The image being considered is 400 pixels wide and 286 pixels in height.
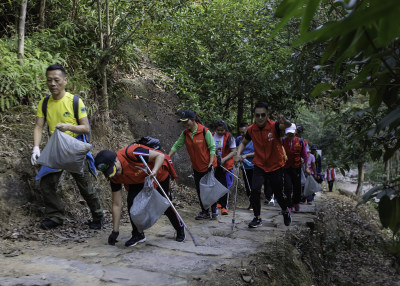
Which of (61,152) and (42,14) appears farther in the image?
(42,14)

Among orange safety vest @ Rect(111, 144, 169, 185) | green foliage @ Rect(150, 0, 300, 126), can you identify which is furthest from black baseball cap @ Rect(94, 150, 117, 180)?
green foliage @ Rect(150, 0, 300, 126)

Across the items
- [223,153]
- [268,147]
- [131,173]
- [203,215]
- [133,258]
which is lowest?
[203,215]

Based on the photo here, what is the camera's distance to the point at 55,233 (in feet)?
16.5

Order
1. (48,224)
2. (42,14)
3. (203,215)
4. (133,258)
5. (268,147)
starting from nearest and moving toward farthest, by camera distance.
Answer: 1. (133,258)
2. (48,224)
3. (268,147)
4. (203,215)
5. (42,14)

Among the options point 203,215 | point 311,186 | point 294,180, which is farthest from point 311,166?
point 203,215

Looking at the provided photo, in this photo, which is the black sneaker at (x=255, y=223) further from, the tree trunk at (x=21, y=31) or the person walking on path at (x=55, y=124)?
the tree trunk at (x=21, y=31)

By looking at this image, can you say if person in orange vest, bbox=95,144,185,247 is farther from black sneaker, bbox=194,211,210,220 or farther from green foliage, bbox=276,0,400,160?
green foliage, bbox=276,0,400,160

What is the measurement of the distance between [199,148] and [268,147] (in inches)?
55.0

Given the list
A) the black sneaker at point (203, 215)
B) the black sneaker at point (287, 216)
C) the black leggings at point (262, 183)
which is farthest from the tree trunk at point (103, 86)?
the black sneaker at point (287, 216)

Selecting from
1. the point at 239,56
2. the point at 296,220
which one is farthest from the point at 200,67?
the point at 296,220

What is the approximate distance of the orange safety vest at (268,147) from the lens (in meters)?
6.10

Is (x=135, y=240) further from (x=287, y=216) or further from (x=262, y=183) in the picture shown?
(x=287, y=216)

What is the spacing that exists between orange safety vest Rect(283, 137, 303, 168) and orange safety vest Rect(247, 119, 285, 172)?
1.97m

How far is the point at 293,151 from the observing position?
8180 millimetres
